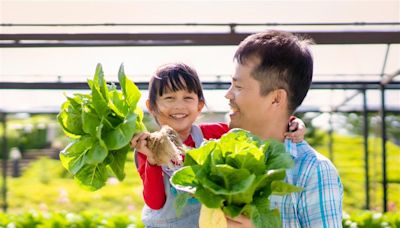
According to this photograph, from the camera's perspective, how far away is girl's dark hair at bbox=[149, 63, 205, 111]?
306 cm

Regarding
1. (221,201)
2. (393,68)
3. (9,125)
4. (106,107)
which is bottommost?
(9,125)

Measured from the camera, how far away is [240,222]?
7.40 ft

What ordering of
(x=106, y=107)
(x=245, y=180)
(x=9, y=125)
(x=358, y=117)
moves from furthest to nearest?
(x=9, y=125) < (x=358, y=117) < (x=106, y=107) < (x=245, y=180)

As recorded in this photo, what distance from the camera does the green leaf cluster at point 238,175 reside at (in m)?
2.19

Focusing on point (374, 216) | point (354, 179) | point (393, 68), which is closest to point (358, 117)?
point (354, 179)

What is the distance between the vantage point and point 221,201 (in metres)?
2.20

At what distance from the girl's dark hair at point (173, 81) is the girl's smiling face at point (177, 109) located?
16 mm

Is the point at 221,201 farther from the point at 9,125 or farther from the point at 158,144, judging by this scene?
the point at 9,125

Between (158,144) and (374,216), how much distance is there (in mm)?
3735

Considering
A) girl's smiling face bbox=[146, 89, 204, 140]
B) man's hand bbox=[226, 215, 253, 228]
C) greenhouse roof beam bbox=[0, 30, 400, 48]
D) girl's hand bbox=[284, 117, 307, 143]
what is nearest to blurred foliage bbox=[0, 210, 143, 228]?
greenhouse roof beam bbox=[0, 30, 400, 48]

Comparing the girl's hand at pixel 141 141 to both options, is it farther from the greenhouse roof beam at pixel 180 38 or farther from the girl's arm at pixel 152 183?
the greenhouse roof beam at pixel 180 38

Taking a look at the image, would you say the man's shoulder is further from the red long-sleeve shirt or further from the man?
the red long-sleeve shirt

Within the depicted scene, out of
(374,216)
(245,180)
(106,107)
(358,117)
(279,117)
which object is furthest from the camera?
(358,117)

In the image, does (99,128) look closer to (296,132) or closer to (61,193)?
(296,132)
